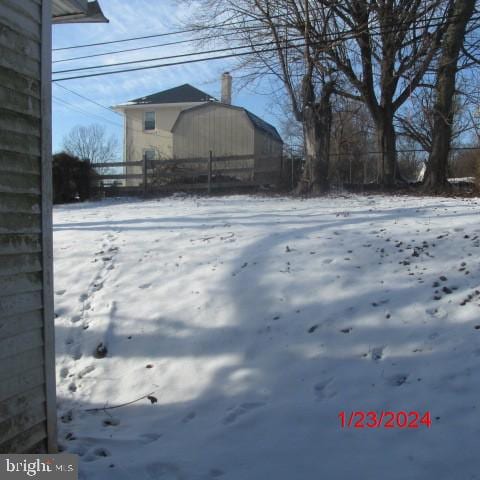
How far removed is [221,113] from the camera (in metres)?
28.0

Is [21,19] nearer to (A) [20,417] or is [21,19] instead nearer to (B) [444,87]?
(A) [20,417]

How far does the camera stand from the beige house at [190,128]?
92.0 feet

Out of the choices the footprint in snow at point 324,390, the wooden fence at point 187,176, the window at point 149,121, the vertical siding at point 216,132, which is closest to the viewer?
the footprint in snow at point 324,390

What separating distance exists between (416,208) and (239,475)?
296 inches

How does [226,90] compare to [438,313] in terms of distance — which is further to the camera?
[226,90]

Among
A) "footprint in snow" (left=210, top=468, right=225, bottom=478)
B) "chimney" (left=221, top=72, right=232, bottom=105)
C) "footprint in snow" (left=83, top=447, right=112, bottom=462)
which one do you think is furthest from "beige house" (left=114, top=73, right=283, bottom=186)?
"footprint in snow" (left=210, top=468, right=225, bottom=478)

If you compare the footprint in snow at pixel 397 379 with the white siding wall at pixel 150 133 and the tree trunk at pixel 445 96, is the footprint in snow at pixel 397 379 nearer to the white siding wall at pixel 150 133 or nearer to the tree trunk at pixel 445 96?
the tree trunk at pixel 445 96

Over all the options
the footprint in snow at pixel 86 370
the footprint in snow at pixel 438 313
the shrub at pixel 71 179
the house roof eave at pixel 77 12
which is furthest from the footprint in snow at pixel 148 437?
the shrub at pixel 71 179

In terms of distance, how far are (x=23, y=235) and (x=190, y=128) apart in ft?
83.3

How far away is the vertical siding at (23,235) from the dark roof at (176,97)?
93.1 ft

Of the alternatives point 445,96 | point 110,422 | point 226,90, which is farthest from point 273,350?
point 226,90

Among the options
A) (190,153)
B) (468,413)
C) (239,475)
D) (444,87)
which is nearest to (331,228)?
(468,413)
